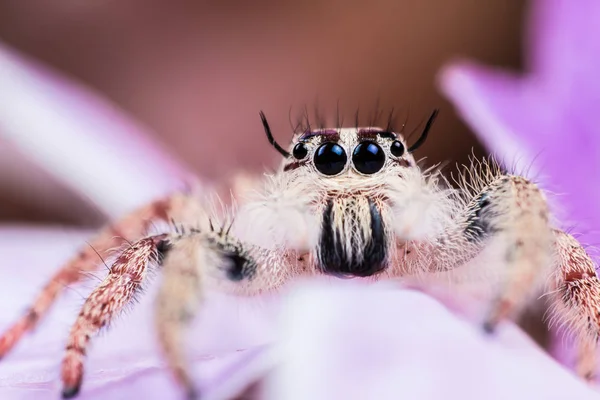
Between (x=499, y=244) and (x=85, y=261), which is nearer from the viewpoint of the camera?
(x=499, y=244)

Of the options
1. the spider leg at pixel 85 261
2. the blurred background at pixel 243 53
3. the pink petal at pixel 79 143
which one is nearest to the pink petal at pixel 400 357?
the spider leg at pixel 85 261

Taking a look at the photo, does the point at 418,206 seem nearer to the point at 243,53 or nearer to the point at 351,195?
the point at 351,195

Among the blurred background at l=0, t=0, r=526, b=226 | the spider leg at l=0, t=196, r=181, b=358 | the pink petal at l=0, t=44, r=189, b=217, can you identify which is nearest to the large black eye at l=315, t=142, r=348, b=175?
the spider leg at l=0, t=196, r=181, b=358

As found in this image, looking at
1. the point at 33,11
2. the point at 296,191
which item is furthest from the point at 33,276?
the point at 33,11

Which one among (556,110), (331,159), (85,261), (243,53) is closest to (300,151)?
(331,159)

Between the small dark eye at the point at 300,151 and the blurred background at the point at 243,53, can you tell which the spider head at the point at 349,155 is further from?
the blurred background at the point at 243,53

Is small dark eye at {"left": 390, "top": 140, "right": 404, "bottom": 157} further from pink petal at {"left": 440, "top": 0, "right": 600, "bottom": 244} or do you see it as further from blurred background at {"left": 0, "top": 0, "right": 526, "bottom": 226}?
blurred background at {"left": 0, "top": 0, "right": 526, "bottom": 226}
